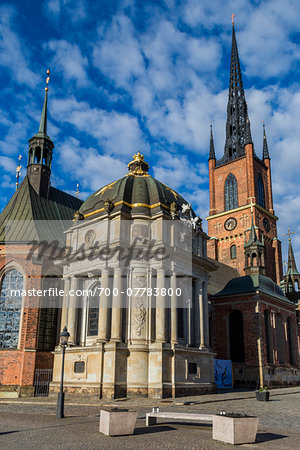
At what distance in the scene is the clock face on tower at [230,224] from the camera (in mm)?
62844

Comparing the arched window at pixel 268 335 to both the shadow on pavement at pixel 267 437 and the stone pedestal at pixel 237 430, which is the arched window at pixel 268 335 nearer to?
the shadow on pavement at pixel 267 437

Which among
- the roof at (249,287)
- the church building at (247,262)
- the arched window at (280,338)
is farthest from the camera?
the arched window at (280,338)

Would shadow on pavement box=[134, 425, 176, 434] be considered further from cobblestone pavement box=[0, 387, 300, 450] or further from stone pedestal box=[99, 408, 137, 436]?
stone pedestal box=[99, 408, 137, 436]

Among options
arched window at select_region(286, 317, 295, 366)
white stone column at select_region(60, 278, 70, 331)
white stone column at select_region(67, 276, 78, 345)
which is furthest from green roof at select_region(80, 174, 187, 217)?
arched window at select_region(286, 317, 295, 366)

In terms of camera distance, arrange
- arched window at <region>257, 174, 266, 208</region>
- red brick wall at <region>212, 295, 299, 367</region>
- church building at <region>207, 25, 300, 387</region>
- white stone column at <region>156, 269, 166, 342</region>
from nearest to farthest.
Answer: white stone column at <region>156, 269, 166, 342</region>, red brick wall at <region>212, 295, 299, 367</region>, church building at <region>207, 25, 300, 387</region>, arched window at <region>257, 174, 266, 208</region>

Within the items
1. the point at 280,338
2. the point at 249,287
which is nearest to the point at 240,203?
the point at 249,287

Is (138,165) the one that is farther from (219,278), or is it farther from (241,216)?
(241,216)

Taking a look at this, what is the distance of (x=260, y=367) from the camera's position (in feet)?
122

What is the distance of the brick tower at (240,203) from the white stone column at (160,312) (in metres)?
34.2

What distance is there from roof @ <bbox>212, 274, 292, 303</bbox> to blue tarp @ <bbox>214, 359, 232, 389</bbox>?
813 centimetres

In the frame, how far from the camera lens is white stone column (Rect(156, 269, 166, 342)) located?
24.8 metres

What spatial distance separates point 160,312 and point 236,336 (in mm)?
17797

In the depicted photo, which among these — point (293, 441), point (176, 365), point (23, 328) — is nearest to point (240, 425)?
point (293, 441)

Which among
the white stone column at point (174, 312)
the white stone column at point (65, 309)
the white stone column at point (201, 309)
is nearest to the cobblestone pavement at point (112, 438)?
the white stone column at point (174, 312)
